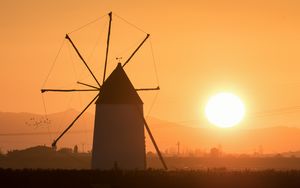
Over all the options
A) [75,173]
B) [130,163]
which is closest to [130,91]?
[130,163]

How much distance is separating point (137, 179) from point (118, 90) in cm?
1347

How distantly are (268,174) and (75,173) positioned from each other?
1216 cm

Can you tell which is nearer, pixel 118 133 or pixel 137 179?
pixel 137 179

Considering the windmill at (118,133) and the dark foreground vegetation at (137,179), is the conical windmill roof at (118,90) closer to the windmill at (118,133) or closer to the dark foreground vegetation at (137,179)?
the windmill at (118,133)

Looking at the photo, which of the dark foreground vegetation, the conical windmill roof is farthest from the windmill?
the dark foreground vegetation

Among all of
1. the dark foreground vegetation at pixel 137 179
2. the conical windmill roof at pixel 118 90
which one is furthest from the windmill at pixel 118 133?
the dark foreground vegetation at pixel 137 179

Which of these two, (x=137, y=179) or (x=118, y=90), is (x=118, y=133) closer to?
(x=118, y=90)

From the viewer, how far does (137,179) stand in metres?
49.5

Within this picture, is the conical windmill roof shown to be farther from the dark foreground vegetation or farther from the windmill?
the dark foreground vegetation

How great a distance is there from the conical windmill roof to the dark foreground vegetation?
1152 centimetres

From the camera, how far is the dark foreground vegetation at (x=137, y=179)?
49.3 meters

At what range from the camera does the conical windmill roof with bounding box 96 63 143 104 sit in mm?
61125

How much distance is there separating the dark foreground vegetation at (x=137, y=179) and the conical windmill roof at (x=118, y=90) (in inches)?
454

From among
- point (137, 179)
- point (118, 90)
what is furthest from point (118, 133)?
point (137, 179)
